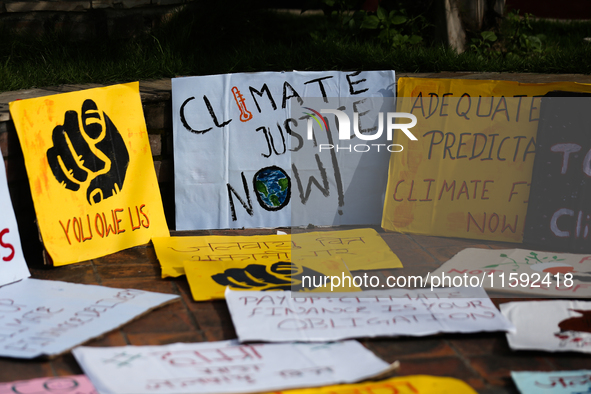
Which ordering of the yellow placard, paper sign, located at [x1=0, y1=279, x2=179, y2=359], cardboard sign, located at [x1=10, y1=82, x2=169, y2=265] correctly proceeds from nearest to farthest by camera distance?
paper sign, located at [x1=0, y1=279, x2=179, y2=359], the yellow placard, cardboard sign, located at [x1=10, y1=82, x2=169, y2=265]

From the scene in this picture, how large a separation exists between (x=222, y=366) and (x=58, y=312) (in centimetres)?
79

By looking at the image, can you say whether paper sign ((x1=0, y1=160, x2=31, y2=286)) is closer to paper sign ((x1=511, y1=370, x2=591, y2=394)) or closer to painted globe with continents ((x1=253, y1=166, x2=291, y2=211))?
painted globe with continents ((x1=253, y1=166, x2=291, y2=211))

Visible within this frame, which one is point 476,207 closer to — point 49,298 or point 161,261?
point 161,261

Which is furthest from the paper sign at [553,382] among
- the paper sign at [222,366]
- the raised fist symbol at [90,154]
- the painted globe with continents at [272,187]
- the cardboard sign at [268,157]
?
the raised fist symbol at [90,154]

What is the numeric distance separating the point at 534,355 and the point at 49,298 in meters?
1.90

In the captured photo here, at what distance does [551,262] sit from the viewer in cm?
301

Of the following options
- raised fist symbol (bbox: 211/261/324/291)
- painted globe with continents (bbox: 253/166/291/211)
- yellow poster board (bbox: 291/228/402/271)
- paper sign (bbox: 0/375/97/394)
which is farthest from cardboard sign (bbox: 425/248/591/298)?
paper sign (bbox: 0/375/97/394)

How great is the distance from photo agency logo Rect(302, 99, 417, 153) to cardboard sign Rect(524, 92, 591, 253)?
747 mm

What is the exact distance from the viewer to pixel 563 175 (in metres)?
3.20

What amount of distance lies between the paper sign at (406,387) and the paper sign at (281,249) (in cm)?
100

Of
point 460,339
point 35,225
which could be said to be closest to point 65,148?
point 35,225

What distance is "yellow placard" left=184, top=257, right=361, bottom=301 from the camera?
2674 mm

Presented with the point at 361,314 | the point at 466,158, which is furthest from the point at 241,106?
the point at 361,314

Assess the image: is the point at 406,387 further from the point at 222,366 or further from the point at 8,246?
Result: the point at 8,246
